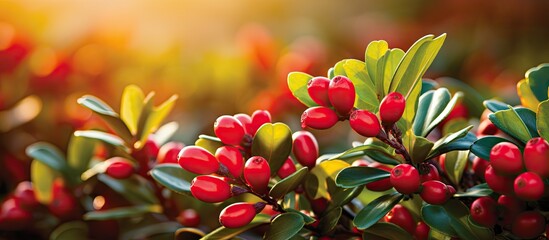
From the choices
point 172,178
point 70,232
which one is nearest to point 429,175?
point 172,178

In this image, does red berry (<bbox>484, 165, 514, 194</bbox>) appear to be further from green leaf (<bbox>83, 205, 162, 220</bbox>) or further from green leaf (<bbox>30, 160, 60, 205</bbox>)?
green leaf (<bbox>30, 160, 60, 205</bbox>)

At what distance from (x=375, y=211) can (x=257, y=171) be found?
16 centimetres

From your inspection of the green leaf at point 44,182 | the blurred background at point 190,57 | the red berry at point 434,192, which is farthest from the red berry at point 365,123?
the blurred background at point 190,57

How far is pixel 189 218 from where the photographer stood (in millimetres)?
1223

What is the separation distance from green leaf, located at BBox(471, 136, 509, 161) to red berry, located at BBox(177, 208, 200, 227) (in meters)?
0.54

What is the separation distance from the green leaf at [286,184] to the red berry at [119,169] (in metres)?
0.36

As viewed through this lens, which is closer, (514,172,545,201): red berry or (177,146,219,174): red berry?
(514,172,545,201): red berry

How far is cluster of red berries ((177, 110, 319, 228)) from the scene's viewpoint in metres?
0.90

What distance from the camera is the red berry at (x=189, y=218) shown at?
122cm

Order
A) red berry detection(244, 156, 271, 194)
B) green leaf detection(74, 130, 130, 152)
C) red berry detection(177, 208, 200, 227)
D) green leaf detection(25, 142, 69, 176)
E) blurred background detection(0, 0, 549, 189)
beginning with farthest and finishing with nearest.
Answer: blurred background detection(0, 0, 549, 189), green leaf detection(25, 142, 69, 176), red berry detection(177, 208, 200, 227), green leaf detection(74, 130, 130, 152), red berry detection(244, 156, 271, 194)

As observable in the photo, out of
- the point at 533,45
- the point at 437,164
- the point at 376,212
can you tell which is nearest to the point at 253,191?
the point at 376,212

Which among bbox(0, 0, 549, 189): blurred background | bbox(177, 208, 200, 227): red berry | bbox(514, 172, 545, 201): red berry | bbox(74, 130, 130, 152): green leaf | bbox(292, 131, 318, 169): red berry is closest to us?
bbox(514, 172, 545, 201): red berry

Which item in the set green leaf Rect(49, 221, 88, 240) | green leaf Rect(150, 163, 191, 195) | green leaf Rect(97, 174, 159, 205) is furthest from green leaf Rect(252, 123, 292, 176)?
green leaf Rect(49, 221, 88, 240)

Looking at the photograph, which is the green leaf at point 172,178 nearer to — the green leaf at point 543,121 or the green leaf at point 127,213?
the green leaf at point 127,213
